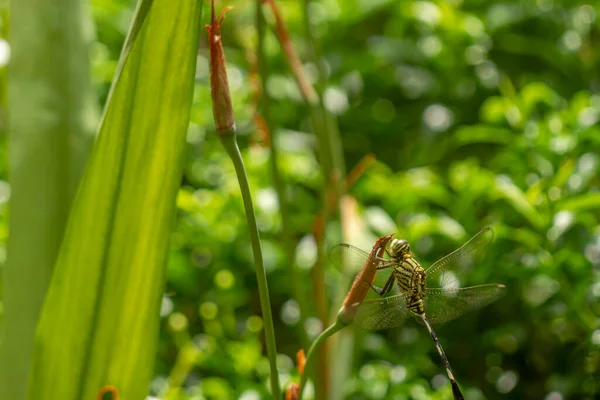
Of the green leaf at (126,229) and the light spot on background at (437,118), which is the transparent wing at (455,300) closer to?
the green leaf at (126,229)

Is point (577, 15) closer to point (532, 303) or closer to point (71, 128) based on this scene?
point (532, 303)

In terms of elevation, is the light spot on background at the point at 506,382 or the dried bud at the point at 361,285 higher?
the dried bud at the point at 361,285

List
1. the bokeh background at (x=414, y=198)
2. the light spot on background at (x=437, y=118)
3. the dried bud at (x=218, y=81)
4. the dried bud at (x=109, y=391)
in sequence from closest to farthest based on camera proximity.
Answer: the dried bud at (x=218, y=81) → the dried bud at (x=109, y=391) → the bokeh background at (x=414, y=198) → the light spot on background at (x=437, y=118)

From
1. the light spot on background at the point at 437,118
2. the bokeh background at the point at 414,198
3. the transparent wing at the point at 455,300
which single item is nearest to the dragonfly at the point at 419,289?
the transparent wing at the point at 455,300

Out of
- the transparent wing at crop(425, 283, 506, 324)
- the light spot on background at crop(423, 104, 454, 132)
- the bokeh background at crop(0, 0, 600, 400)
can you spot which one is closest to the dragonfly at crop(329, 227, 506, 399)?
the transparent wing at crop(425, 283, 506, 324)

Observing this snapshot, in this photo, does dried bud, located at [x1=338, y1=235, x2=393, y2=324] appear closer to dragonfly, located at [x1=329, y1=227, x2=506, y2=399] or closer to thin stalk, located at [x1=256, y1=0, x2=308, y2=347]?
dragonfly, located at [x1=329, y1=227, x2=506, y2=399]

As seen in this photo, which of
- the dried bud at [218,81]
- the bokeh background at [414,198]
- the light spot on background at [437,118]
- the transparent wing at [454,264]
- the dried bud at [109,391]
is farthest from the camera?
the light spot on background at [437,118]

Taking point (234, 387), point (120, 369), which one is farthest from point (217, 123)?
point (234, 387)
